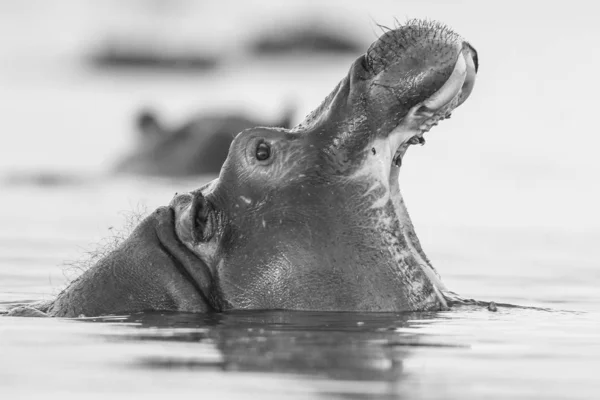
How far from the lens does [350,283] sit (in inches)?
353

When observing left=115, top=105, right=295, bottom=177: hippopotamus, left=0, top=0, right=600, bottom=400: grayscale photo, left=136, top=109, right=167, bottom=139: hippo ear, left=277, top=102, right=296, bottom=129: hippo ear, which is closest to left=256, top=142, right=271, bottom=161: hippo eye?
left=0, top=0, right=600, bottom=400: grayscale photo

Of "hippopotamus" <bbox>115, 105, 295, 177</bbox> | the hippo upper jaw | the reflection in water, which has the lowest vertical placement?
the reflection in water

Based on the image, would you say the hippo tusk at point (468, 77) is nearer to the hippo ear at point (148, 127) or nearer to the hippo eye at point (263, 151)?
the hippo eye at point (263, 151)

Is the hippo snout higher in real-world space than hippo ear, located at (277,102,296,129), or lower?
lower

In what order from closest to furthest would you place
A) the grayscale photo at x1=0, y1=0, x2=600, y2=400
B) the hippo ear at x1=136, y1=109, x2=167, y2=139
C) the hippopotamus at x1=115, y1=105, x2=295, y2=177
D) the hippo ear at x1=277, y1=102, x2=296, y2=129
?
the grayscale photo at x1=0, y1=0, x2=600, y2=400 < the hippo ear at x1=277, y1=102, x2=296, y2=129 < the hippopotamus at x1=115, y1=105, x2=295, y2=177 < the hippo ear at x1=136, y1=109, x2=167, y2=139

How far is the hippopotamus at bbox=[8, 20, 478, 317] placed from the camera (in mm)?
8961

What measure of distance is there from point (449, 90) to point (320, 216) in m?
1.08

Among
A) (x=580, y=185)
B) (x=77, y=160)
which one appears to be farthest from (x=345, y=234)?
(x=77, y=160)

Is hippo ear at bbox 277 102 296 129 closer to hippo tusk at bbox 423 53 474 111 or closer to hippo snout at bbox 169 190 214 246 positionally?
hippo snout at bbox 169 190 214 246

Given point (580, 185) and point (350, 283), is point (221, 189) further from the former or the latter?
point (580, 185)

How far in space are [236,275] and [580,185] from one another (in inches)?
790

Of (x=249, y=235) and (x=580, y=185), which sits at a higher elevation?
(x=580, y=185)

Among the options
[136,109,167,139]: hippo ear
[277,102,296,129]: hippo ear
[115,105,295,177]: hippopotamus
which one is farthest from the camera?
[136,109,167,139]: hippo ear

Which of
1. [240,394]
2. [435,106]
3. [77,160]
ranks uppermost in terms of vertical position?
[77,160]
